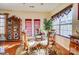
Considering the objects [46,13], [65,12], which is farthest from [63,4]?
[46,13]

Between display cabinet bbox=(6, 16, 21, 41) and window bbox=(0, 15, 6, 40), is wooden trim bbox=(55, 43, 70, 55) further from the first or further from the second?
window bbox=(0, 15, 6, 40)

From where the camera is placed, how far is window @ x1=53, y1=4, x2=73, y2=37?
2.09 metres

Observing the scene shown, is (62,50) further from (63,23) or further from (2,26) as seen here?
(2,26)

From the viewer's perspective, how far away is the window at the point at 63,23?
2086 millimetres

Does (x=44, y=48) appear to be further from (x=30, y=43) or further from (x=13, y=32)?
(x=13, y=32)

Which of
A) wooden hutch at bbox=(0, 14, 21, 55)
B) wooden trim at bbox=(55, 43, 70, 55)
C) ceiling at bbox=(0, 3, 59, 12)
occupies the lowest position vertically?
wooden trim at bbox=(55, 43, 70, 55)

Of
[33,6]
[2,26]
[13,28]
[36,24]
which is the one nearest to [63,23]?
[36,24]

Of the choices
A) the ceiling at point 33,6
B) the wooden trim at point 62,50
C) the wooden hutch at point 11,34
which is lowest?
the wooden trim at point 62,50

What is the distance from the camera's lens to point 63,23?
212cm

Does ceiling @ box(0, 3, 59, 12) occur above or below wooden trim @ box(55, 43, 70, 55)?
above

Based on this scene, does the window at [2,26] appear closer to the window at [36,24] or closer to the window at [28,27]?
the window at [28,27]

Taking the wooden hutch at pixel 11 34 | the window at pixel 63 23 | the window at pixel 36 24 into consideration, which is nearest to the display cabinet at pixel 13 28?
the wooden hutch at pixel 11 34

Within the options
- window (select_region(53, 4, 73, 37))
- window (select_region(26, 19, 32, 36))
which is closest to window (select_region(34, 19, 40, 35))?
window (select_region(26, 19, 32, 36))

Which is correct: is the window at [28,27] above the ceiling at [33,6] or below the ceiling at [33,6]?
below
